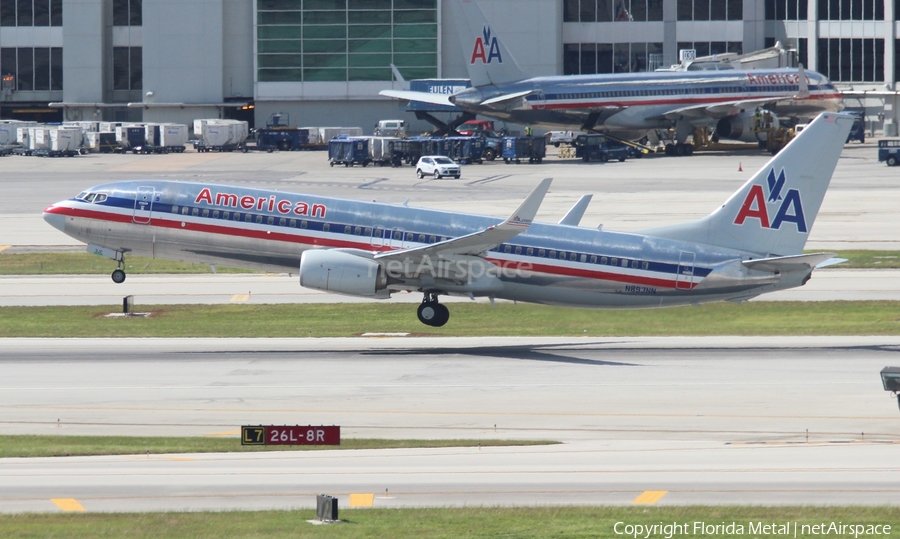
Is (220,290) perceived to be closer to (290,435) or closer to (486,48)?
(290,435)

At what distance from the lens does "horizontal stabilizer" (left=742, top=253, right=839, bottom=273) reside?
120 ft

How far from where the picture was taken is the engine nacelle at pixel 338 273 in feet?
127

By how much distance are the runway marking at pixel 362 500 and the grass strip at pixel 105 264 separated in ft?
125

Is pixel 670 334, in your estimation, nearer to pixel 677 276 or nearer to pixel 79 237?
pixel 677 276

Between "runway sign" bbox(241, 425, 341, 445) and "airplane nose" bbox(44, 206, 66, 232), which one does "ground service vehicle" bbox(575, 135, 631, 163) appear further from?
"runway sign" bbox(241, 425, 341, 445)

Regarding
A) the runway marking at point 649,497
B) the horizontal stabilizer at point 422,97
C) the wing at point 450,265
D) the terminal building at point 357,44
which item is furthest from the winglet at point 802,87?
the runway marking at point 649,497

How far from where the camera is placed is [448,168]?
102 m

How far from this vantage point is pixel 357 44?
140000mm

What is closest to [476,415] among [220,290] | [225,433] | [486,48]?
[225,433]

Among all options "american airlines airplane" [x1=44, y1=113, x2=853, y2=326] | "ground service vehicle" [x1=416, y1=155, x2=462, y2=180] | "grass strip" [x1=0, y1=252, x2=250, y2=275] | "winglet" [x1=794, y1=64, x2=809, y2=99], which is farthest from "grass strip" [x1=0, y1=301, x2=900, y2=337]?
"winglet" [x1=794, y1=64, x2=809, y2=99]

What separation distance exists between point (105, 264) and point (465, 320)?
2548 cm

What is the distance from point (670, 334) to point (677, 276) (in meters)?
3.91

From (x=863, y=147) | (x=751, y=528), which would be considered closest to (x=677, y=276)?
(x=751, y=528)

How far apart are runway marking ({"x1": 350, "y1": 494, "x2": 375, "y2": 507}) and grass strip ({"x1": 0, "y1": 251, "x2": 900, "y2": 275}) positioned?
38219mm
